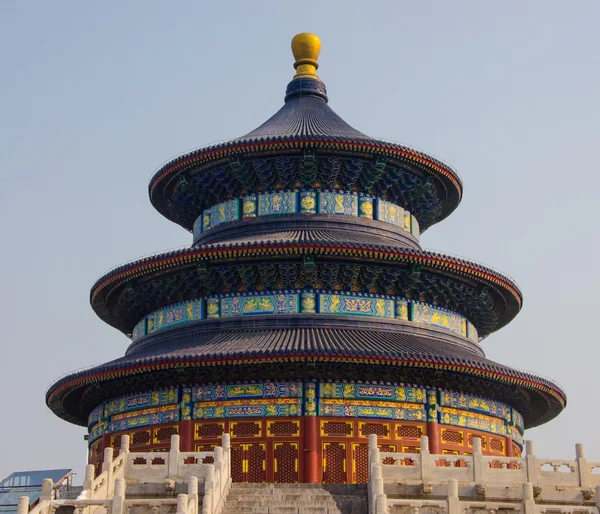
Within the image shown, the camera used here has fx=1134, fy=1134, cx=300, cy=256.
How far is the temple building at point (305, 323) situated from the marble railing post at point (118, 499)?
34.2 feet

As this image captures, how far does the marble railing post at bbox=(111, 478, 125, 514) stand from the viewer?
2264cm

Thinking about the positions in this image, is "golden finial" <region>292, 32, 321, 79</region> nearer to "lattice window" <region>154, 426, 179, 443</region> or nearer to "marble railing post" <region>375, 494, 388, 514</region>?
"lattice window" <region>154, 426, 179, 443</region>

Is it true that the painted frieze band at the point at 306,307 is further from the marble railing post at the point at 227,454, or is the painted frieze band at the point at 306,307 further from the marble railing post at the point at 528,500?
the marble railing post at the point at 528,500

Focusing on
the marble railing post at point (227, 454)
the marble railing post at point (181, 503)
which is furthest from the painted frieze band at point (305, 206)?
the marble railing post at point (181, 503)

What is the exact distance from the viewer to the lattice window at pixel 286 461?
32969mm

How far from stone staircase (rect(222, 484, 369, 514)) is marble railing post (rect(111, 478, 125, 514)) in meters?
2.63

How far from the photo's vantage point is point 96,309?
139 feet

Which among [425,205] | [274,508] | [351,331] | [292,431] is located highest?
[425,205]

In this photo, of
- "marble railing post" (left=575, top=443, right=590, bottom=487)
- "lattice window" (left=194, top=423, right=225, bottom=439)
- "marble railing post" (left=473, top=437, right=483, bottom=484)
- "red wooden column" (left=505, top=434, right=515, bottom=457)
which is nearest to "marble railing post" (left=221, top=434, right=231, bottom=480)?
"lattice window" (left=194, top=423, right=225, bottom=439)

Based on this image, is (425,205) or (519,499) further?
(425,205)

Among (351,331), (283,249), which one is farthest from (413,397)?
(283,249)

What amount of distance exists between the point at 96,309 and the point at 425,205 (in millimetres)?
13113

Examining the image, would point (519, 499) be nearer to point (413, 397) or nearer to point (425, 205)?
point (413, 397)

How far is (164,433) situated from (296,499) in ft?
33.9
